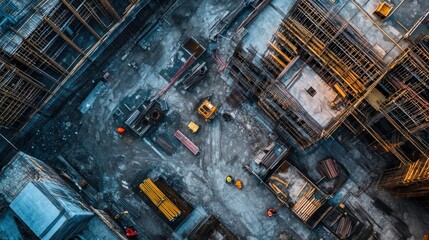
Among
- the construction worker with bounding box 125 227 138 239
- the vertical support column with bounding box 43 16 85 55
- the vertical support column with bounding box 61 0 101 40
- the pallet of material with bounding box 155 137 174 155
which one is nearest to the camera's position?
the vertical support column with bounding box 43 16 85 55

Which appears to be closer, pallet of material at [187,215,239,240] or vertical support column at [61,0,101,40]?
vertical support column at [61,0,101,40]

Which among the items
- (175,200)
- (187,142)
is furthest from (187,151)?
(175,200)

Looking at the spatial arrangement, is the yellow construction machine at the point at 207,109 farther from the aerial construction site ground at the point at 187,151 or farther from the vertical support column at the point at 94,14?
the vertical support column at the point at 94,14

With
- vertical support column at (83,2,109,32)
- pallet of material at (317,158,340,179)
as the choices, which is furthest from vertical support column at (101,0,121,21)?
pallet of material at (317,158,340,179)

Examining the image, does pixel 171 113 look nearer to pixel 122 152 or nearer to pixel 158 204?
pixel 122 152

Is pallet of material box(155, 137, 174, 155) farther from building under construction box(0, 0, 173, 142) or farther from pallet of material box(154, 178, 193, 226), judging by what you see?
building under construction box(0, 0, 173, 142)

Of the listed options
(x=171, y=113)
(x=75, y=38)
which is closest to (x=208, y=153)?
(x=171, y=113)
